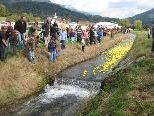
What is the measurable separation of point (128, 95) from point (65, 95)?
1082 cm

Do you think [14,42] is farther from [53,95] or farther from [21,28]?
[53,95]

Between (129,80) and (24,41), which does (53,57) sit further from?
(129,80)

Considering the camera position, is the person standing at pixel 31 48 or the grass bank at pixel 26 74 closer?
the grass bank at pixel 26 74

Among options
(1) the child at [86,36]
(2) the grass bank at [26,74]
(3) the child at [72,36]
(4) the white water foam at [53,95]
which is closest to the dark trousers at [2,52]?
(2) the grass bank at [26,74]

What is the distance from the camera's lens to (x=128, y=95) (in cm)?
2339

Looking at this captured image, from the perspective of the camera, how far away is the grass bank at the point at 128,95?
21.5m

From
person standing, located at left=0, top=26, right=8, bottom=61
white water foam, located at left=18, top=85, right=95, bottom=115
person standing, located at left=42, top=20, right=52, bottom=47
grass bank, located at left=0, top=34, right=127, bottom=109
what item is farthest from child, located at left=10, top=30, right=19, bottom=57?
person standing, located at left=42, top=20, right=52, bottom=47

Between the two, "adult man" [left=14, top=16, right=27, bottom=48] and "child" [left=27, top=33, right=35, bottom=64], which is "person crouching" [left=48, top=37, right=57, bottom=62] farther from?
"adult man" [left=14, top=16, right=27, bottom=48]

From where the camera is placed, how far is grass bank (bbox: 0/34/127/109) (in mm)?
31531

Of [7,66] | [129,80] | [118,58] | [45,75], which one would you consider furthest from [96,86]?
[118,58]

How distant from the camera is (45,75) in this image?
37.9 m

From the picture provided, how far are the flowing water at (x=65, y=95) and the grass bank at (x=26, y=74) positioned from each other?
2.33 feet

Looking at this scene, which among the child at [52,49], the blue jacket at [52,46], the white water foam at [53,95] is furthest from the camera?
the blue jacket at [52,46]

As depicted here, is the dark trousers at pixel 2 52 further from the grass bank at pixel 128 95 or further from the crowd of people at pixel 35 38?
the grass bank at pixel 128 95
